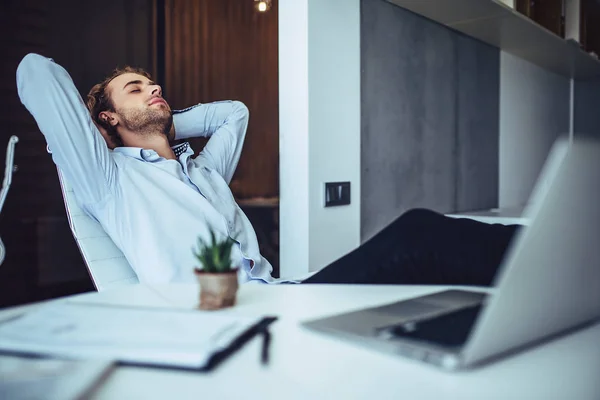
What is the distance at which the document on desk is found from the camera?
543 millimetres

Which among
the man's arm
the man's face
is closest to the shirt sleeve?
the man's face

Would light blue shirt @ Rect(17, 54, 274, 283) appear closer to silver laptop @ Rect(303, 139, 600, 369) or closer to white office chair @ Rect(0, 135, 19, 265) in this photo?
white office chair @ Rect(0, 135, 19, 265)

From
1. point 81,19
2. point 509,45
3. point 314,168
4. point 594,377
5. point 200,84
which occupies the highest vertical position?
point 509,45

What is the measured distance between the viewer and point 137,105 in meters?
1.74

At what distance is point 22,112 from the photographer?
1.64 m

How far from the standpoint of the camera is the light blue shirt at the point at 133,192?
56.5 inches

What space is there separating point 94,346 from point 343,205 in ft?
5.69

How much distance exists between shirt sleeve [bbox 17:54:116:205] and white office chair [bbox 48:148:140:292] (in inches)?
1.3

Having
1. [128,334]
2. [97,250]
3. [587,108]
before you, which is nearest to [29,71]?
[97,250]

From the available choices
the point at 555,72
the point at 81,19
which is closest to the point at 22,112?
the point at 81,19

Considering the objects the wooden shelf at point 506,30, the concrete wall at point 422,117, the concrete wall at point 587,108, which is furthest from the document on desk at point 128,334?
the concrete wall at point 587,108

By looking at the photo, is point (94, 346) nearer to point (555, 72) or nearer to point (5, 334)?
point (5, 334)

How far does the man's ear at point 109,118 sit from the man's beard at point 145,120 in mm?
19

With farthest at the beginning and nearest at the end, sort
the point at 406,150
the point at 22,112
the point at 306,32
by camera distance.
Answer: the point at 406,150, the point at 306,32, the point at 22,112
